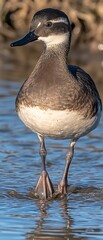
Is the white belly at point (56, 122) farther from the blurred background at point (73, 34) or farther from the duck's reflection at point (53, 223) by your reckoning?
the blurred background at point (73, 34)

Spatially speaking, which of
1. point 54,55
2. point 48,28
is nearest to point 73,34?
point 54,55

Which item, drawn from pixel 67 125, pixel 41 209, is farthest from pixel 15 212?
pixel 67 125

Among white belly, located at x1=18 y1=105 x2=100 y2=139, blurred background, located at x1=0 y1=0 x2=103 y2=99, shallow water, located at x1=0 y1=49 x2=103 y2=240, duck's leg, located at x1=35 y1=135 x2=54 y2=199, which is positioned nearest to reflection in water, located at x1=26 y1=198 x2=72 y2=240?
shallow water, located at x1=0 y1=49 x2=103 y2=240

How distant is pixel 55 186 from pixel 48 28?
1.57m

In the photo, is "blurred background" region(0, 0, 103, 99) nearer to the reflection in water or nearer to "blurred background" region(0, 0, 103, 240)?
"blurred background" region(0, 0, 103, 240)

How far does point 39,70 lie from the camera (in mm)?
8289

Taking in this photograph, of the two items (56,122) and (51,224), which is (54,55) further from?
(51,224)

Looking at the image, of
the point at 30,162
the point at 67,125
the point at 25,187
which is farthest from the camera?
the point at 30,162

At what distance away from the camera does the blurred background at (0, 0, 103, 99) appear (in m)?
14.5

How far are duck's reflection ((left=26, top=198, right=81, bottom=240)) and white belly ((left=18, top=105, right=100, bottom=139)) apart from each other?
24.9 inches

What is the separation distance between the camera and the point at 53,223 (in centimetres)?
738

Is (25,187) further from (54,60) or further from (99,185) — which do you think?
(54,60)

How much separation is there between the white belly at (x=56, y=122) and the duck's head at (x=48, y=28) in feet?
2.11

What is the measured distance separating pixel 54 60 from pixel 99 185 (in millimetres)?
1311
